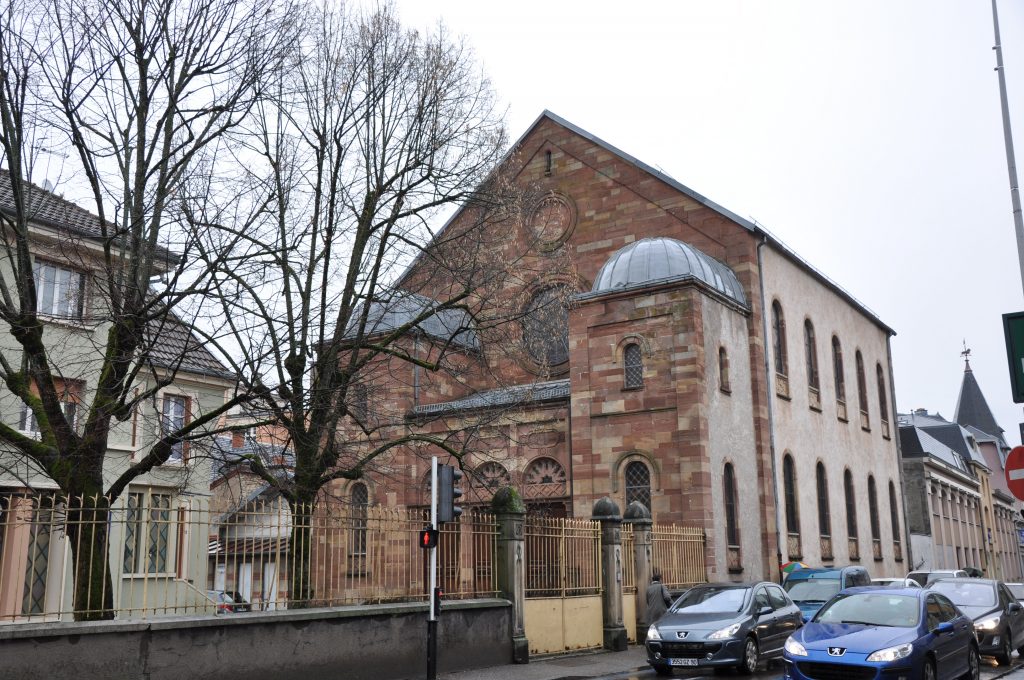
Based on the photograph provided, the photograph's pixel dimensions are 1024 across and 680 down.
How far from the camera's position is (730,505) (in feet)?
85.4

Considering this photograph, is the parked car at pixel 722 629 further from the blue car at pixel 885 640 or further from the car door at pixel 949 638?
the car door at pixel 949 638

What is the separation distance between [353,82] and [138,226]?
5.62 m

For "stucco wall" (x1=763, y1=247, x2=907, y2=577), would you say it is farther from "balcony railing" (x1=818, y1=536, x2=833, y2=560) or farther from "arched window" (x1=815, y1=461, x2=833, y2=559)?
"balcony railing" (x1=818, y1=536, x2=833, y2=560)

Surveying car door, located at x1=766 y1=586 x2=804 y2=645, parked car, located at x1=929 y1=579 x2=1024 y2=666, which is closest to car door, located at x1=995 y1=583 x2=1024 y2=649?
parked car, located at x1=929 y1=579 x2=1024 y2=666

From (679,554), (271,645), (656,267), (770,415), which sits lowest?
(271,645)

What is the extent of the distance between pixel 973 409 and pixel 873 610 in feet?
298

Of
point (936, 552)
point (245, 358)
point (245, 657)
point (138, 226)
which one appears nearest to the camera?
point (245, 657)

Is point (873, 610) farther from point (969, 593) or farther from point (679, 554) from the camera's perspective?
point (679, 554)

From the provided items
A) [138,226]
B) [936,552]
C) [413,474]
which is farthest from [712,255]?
[936,552]

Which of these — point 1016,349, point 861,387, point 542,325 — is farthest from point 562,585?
point 861,387

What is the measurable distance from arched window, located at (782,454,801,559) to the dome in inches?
209

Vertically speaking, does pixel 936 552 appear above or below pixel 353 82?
below

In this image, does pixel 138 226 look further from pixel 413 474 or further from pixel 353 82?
pixel 413 474

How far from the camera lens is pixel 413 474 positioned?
29500 millimetres
